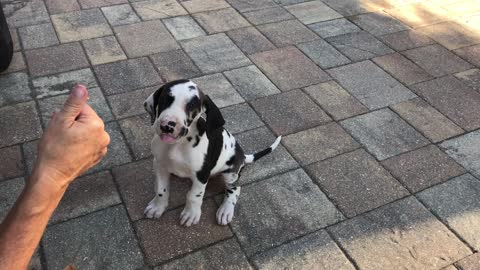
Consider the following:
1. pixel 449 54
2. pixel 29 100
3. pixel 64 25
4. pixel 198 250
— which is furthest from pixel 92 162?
pixel 449 54

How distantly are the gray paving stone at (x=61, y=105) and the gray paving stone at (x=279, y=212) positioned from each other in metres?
1.62

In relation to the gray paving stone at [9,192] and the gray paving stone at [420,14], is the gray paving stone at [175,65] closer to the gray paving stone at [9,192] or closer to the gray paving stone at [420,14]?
the gray paving stone at [9,192]

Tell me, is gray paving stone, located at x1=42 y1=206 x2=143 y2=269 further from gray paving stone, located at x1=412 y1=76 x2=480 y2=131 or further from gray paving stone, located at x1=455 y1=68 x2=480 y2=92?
gray paving stone, located at x1=455 y1=68 x2=480 y2=92

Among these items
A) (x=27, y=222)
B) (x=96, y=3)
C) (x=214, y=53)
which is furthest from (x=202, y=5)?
(x=27, y=222)

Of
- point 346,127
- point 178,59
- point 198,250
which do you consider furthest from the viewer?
point 178,59

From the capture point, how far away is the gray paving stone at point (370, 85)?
15.7ft

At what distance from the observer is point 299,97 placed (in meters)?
4.76

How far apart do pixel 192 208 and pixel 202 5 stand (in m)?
3.78

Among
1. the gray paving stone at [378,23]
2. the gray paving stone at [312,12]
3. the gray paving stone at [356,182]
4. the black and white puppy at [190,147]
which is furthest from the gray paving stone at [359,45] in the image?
the black and white puppy at [190,147]

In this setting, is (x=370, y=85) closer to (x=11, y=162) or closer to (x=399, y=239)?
(x=399, y=239)

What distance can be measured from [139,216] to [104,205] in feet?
0.96

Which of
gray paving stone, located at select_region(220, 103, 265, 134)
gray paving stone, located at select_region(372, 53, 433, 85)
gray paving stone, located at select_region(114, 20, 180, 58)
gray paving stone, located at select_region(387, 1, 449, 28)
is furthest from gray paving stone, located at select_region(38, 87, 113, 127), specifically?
gray paving stone, located at select_region(387, 1, 449, 28)

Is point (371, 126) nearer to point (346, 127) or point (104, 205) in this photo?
point (346, 127)

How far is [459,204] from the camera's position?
3.66m
